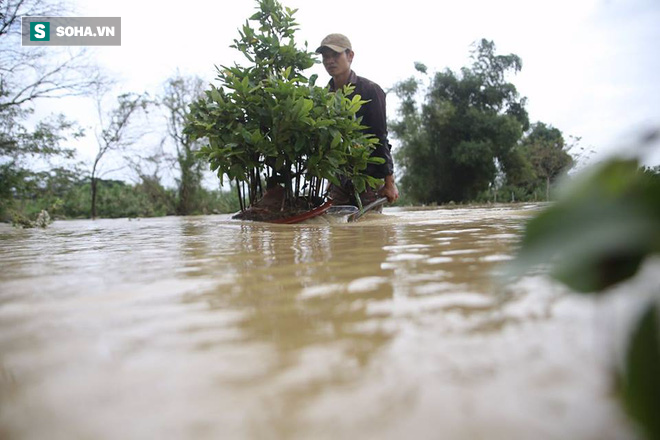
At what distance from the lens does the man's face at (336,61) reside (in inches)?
178

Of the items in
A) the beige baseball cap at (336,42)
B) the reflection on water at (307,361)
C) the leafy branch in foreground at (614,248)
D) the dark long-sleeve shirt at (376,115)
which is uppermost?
the beige baseball cap at (336,42)

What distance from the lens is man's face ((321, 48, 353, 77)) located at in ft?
14.8

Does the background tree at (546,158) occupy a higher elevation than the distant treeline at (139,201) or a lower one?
higher

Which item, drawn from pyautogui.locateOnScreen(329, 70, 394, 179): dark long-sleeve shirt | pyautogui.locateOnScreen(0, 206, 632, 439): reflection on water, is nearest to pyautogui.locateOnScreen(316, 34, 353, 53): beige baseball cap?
pyautogui.locateOnScreen(329, 70, 394, 179): dark long-sleeve shirt

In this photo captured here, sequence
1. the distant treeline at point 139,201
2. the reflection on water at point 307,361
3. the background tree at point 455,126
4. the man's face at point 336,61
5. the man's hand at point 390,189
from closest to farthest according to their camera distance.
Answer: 1. the reflection on water at point 307,361
2. the man's face at point 336,61
3. the man's hand at point 390,189
4. the distant treeline at point 139,201
5. the background tree at point 455,126

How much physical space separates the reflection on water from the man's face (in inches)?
160

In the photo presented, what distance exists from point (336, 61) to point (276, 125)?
1.77 metres

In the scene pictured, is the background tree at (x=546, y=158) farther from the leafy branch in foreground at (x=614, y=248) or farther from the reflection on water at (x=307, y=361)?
the leafy branch in foreground at (x=614, y=248)

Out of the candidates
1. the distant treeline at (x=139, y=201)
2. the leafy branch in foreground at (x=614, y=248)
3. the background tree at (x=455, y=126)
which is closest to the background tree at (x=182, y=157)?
the distant treeline at (x=139, y=201)

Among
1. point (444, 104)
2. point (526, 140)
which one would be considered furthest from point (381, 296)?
point (526, 140)

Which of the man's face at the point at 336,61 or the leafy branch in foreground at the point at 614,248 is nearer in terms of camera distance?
the leafy branch in foreground at the point at 614,248

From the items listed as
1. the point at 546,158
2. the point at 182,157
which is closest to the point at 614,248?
the point at 182,157

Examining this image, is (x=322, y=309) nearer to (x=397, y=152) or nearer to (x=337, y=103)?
(x=337, y=103)

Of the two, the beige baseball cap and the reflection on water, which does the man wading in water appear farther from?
the reflection on water
